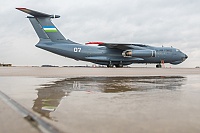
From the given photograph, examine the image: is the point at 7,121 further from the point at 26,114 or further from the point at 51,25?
the point at 51,25

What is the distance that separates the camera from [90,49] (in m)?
31.0

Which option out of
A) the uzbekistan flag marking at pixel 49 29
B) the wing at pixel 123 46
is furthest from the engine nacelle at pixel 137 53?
the uzbekistan flag marking at pixel 49 29

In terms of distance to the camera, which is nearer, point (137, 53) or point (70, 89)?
point (70, 89)

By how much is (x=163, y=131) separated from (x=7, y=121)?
1.80m

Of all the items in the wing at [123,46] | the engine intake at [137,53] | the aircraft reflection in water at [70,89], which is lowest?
the aircraft reflection in water at [70,89]

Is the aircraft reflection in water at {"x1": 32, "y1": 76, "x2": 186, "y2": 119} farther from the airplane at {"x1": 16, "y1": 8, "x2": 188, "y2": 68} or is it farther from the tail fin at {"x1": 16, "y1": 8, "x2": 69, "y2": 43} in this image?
the tail fin at {"x1": 16, "y1": 8, "x2": 69, "y2": 43}

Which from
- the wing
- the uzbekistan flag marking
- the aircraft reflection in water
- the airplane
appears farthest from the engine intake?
the aircraft reflection in water

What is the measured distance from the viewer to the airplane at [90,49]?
99.7 ft

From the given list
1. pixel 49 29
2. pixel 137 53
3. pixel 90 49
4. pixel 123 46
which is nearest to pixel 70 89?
pixel 90 49

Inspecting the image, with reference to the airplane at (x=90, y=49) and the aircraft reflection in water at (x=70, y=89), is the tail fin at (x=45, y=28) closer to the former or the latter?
the airplane at (x=90, y=49)

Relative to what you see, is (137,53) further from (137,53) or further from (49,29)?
(49,29)

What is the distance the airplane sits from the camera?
30.4 m

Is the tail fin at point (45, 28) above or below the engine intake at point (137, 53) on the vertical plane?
above

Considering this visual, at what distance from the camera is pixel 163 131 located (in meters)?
2.44
